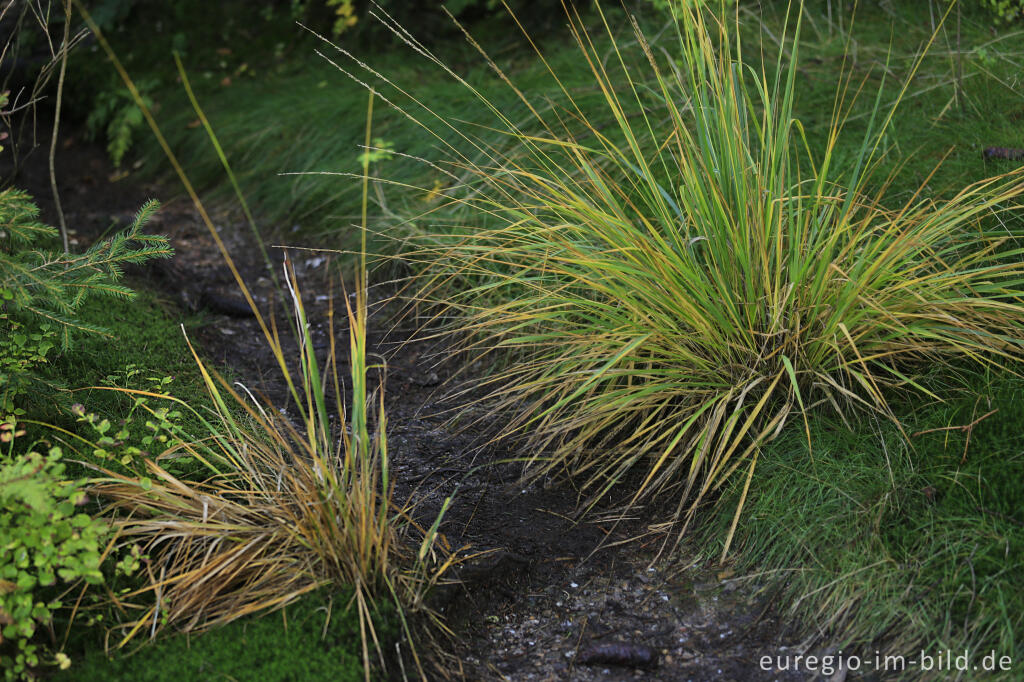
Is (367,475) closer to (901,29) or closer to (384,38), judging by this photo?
(901,29)

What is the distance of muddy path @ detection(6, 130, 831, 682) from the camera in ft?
7.13

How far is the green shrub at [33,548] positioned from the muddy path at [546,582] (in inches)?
34.1

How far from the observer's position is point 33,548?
2031 millimetres

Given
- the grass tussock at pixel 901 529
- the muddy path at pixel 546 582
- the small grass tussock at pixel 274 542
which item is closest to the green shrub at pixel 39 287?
the small grass tussock at pixel 274 542

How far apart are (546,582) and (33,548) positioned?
4.24 ft

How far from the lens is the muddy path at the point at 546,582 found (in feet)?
7.13

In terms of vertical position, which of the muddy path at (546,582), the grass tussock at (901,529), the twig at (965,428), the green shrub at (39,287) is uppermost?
the green shrub at (39,287)

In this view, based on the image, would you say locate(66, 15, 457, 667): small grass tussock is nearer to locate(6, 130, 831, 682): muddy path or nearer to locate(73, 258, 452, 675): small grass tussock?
locate(73, 258, 452, 675): small grass tussock

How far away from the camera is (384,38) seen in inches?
232

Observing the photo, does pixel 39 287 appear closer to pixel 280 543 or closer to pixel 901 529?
pixel 280 543

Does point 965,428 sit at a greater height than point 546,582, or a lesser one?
greater

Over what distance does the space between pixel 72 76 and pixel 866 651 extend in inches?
241

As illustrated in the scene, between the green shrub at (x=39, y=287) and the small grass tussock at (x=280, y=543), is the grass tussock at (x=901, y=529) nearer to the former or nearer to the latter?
the small grass tussock at (x=280, y=543)

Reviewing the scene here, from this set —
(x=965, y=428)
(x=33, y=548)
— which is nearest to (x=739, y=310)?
(x=965, y=428)
